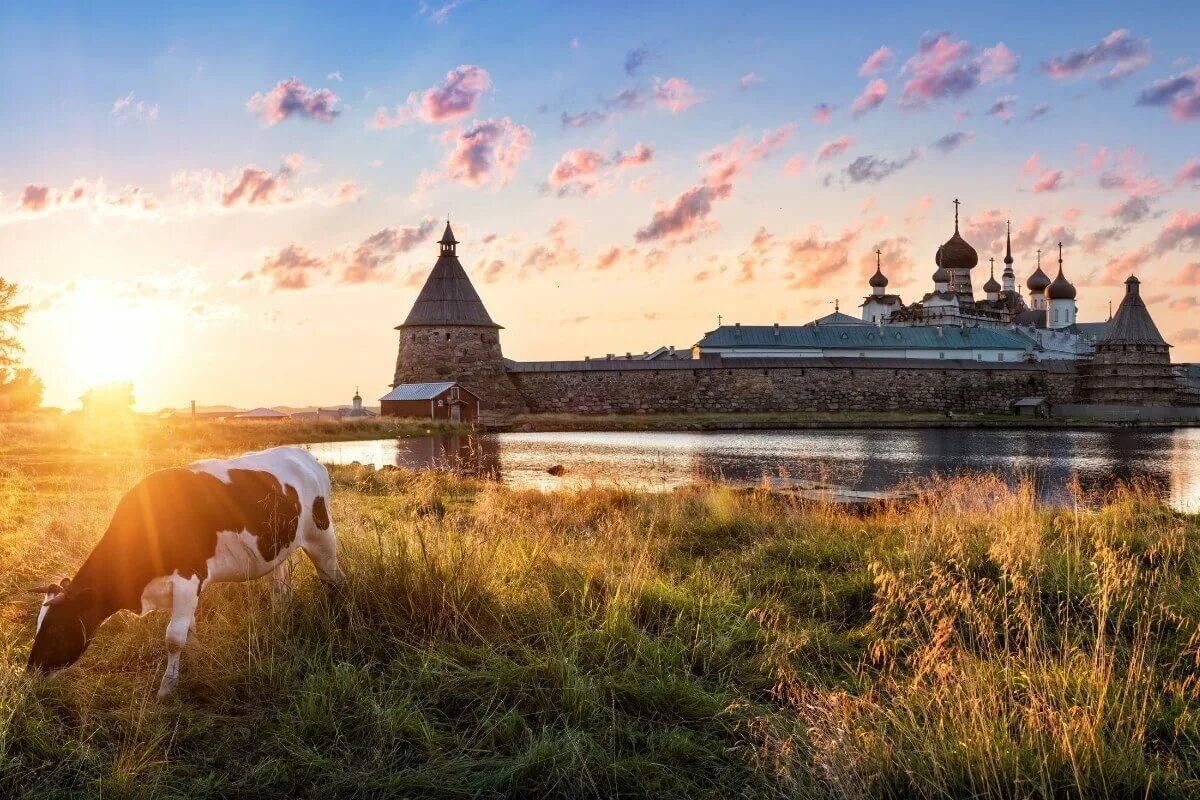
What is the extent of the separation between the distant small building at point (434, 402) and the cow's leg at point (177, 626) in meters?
41.2

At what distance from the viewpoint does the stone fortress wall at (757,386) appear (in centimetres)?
5312

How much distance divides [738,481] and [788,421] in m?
28.9

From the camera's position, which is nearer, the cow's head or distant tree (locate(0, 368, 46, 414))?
the cow's head

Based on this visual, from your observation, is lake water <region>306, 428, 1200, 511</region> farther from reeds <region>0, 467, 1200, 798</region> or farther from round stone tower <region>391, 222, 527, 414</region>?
round stone tower <region>391, 222, 527, 414</region>

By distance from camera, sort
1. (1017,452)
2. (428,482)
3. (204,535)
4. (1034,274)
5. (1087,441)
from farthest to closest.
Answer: (1034,274) → (1087,441) → (1017,452) → (428,482) → (204,535)

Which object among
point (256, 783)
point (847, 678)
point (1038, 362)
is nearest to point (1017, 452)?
point (847, 678)

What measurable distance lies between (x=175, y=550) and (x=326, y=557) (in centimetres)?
104

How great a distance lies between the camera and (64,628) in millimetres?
4090

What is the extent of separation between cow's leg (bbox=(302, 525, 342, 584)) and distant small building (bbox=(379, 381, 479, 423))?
132ft

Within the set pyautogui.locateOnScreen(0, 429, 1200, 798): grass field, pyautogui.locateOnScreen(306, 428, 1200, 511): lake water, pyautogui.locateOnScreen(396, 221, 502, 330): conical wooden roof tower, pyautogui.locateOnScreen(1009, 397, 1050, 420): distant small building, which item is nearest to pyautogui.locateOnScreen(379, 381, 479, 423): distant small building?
pyautogui.locateOnScreen(396, 221, 502, 330): conical wooden roof tower

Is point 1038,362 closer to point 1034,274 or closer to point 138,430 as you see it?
point 1034,274

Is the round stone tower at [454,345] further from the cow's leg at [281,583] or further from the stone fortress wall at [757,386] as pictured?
the cow's leg at [281,583]

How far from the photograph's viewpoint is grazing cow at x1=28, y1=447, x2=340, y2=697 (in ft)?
13.5

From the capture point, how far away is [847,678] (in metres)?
4.47
